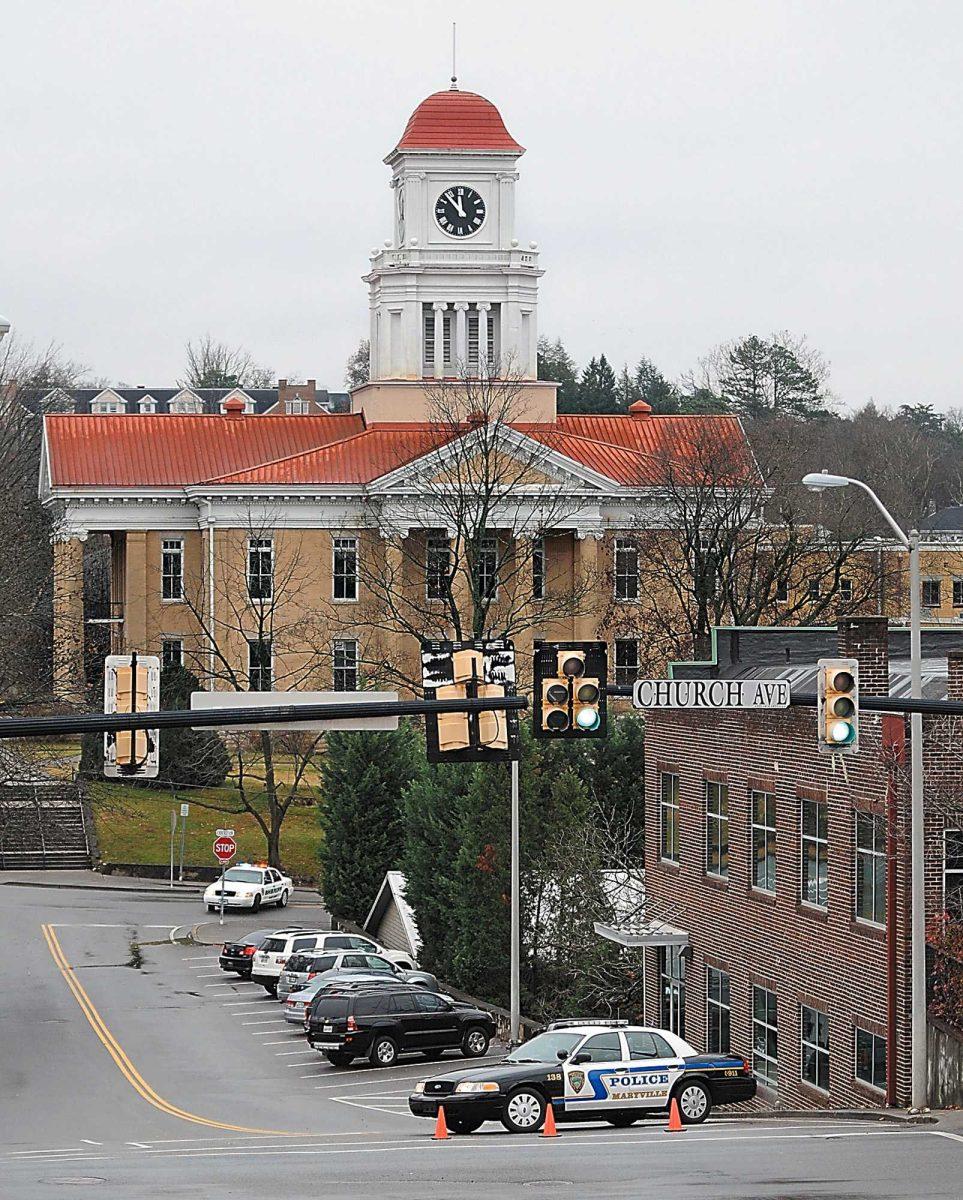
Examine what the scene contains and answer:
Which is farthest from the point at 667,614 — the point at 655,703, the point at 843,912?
the point at 655,703

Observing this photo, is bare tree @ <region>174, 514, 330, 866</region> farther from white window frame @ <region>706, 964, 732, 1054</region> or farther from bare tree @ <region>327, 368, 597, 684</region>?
white window frame @ <region>706, 964, 732, 1054</region>

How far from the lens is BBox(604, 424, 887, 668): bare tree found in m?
68.5

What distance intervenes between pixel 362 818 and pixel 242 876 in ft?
26.8

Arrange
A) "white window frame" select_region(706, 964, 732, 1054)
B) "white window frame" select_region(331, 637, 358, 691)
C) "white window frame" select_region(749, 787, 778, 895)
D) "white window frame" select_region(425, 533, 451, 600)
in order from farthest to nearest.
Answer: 1. "white window frame" select_region(331, 637, 358, 691)
2. "white window frame" select_region(425, 533, 451, 600)
3. "white window frame" select_region(706, 964, 732, 1054)
4. "white window frame" select_region(749, 787, 778, 895)

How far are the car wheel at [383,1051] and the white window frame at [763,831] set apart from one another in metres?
7.52

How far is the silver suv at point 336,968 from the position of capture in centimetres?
Result: 4512

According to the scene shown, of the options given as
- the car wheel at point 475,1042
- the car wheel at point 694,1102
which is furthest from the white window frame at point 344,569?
the car wheel at point 694,1102

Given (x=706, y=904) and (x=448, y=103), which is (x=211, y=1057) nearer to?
(x=706, y=904)

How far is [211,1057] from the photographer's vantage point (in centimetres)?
4003

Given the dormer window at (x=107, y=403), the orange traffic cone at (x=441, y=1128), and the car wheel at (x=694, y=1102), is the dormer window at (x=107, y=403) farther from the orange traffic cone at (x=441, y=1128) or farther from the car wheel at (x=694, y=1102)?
the orange traffic cone at (x=441, y=1128)

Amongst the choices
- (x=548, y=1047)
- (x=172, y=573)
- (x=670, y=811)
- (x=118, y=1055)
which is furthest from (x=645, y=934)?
(x=172, y=573)

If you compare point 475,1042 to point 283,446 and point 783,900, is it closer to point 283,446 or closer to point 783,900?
point 783,900

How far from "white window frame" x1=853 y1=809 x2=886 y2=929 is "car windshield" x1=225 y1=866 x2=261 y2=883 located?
33656mm

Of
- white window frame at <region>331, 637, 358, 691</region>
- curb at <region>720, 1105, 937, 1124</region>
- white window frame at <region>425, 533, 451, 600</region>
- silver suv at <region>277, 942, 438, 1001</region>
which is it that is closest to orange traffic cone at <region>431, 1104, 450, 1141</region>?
curb at <region>720, 1105, 937, 1124</region>
